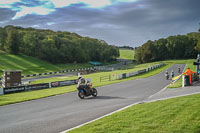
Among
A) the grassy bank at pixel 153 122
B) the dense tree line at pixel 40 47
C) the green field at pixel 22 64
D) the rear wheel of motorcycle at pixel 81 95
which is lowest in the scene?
the rear wheel of motorcycle at pixel 81 95

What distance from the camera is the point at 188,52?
392 ft

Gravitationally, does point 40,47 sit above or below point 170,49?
below

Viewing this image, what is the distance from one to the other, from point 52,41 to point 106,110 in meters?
86.9

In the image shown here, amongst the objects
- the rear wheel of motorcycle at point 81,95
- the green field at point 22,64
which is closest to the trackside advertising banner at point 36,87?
the rear wheel of motorcycle at point 81,95

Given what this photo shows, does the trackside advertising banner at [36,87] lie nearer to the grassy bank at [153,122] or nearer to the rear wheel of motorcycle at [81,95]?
the rear wheel of motorcycle at [81,95]

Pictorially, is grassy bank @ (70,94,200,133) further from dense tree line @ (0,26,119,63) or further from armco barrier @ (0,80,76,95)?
dense tree line @ (0,26,119,63)

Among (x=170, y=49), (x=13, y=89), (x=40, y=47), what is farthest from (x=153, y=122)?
(x=170, y=49)

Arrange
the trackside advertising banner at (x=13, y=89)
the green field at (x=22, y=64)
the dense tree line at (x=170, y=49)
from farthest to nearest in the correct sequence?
the dense tree line at (x=170, y=49) < the green field at (x=22, y=64) < the trackside advertising banner at (x=13, y=89)

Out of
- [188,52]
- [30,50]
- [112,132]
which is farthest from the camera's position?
[188,52]

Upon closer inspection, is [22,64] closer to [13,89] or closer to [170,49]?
[13,89]

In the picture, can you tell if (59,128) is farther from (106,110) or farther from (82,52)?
(82,52)

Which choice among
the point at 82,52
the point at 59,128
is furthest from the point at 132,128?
the point at 82,52

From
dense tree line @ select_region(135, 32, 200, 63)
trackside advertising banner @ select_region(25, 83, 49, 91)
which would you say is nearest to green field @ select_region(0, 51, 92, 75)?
trackside advertising banner @ select_region(25, 83, 49, 91)

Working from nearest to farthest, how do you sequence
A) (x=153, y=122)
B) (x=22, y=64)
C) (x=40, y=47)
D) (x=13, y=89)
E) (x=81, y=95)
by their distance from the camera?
(x=153, y=122) → (x=81, y=95) → (x=13, y=89) → (x=22, y=64) → (x=40, y=47)
